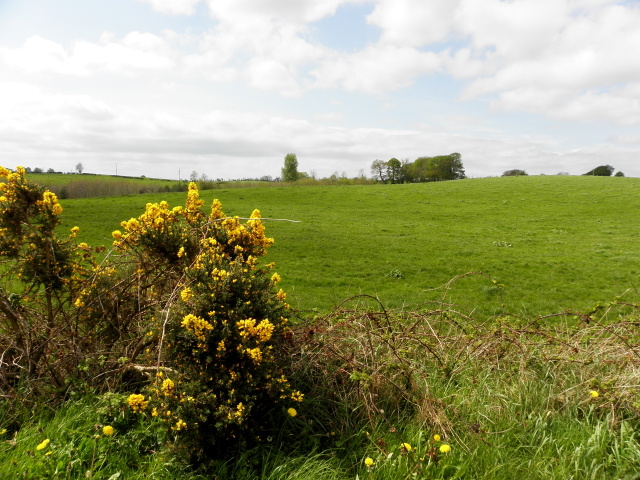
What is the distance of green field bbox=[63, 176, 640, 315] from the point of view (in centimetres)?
1155

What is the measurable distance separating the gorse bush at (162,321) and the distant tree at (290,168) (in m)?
64.5

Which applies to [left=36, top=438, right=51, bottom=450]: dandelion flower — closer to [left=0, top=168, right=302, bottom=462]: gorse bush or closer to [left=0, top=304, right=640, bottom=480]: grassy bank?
[left=0, top=304, right=640, bottom=480]: grassy bank

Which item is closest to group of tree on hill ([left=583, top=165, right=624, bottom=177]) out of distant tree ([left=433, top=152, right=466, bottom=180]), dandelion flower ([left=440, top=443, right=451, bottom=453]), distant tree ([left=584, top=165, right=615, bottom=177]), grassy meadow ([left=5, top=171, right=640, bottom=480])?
distant tree ([left=584, top=165, right=615, bottom=177])

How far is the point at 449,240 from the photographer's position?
19.8m

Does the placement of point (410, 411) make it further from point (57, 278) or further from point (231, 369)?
point (57, 278)

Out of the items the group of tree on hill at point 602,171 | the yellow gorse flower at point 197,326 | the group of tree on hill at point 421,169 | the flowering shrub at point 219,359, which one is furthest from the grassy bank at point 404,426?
the group of tree on hill at point 602,171

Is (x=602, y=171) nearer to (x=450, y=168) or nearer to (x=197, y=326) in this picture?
(x=450, y=168)

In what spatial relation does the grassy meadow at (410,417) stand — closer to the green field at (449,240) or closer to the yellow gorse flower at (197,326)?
the yellow gorse flower at (197,326)

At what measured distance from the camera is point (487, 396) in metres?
3.54

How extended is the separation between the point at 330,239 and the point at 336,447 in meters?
16.4

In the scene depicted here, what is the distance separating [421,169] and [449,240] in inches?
2081

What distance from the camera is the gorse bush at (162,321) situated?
2.84 m

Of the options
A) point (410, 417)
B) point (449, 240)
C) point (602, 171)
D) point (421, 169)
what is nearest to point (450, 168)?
point (421, 169)

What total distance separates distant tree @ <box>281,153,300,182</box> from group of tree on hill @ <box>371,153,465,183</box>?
1343 cm
